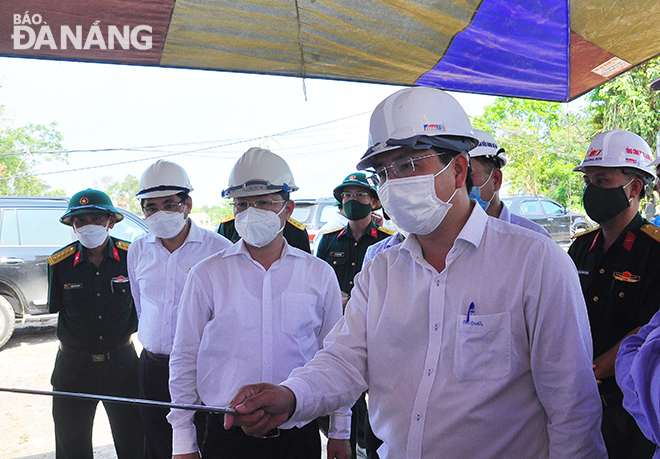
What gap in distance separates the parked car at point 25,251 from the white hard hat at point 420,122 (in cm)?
669

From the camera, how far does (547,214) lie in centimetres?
1656

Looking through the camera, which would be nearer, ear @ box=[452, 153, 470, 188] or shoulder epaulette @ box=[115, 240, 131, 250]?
ear @ box=[452, 153, 470, 188]

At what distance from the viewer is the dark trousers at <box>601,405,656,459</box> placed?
7.75 ft

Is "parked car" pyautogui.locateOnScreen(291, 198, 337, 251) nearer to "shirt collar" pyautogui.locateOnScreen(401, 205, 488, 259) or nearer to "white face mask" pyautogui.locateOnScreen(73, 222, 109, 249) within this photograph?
"white face mask" pyautogui.locateOnScreen(73, 222, 109, 249)

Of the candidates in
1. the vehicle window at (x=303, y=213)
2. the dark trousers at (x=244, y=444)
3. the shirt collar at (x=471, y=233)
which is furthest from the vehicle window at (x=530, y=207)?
the shirt collar at (x=471, y=233)

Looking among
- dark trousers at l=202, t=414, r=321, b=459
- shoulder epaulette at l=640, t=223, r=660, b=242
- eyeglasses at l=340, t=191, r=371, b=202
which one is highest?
eyeglasses at l=340, t=191, r=371, b=202

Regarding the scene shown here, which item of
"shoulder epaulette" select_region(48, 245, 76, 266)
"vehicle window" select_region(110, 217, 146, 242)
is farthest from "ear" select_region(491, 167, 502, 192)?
"vehicle window" select_region(110, 217, 146, 242)

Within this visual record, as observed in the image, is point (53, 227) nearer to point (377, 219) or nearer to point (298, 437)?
point (377, 219)

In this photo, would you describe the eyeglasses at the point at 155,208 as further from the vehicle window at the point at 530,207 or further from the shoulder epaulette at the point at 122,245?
the vehicle window at the point at 530,207

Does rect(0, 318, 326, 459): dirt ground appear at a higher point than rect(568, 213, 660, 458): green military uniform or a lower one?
lower

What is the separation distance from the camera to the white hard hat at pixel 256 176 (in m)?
2.60

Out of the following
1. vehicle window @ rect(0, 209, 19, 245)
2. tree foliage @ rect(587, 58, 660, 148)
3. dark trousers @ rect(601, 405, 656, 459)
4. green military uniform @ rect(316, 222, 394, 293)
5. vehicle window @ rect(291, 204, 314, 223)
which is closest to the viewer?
dark trousers @ rect(601, 405, 656, 459)

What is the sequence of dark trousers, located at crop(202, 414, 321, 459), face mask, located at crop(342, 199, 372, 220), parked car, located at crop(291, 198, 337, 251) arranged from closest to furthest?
dark trousers, located at crop(202, 414, 321, 459) < face mask, located at crop(342, 199, 372, 220) < parked car, located at crop(291, 198, 337, 251)

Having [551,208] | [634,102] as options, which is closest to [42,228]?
[551,208]
